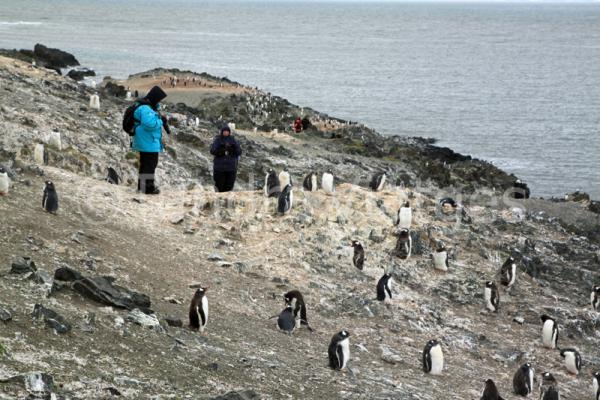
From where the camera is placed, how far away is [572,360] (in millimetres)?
13852

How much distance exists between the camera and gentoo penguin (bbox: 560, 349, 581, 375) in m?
13.8

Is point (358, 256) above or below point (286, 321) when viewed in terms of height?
above

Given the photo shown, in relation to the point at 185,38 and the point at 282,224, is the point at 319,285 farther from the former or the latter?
the point at 185,38

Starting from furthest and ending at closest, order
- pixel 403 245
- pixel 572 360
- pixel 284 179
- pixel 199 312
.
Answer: pixel 284 179 → pixel 403 245 → pixel 572 360 → pixel 199 312

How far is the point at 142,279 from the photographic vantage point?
39.6 ft

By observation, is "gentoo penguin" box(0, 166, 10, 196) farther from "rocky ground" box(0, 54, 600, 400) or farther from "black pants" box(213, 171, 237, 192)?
"black pants" box(213, 171, 237, 192)

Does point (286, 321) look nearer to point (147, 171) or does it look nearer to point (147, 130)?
point (147, 130)

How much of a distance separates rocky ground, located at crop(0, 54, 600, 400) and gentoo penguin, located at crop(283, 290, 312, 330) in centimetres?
36

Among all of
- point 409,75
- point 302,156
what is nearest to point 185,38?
point 409,75

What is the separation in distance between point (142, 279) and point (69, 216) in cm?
226

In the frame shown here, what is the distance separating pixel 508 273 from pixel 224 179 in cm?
586

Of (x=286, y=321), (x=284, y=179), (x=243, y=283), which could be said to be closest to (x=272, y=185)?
(x=284, y=179)

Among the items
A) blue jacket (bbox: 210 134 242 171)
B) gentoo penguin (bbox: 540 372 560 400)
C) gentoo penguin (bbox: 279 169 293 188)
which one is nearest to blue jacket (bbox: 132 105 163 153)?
blue jacket (bbox: 210 134 242 171)

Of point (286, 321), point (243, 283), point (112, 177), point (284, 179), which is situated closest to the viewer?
point (286, 321)
